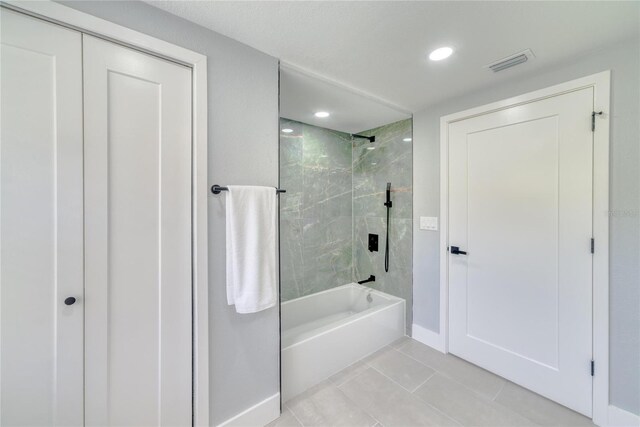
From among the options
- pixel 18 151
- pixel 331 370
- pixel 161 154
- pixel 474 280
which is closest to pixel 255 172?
pixel 161 154

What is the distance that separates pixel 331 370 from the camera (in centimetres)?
202

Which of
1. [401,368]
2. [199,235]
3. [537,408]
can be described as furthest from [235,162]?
[537,408]

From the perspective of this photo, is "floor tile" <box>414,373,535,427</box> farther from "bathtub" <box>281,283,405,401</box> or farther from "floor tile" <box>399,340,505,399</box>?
"bathtub" <box>281,283,405,401</box>

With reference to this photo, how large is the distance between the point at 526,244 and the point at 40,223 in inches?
112

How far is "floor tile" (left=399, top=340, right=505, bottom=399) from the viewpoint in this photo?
6.12 feet

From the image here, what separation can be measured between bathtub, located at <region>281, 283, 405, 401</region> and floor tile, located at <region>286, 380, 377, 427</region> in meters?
0.08

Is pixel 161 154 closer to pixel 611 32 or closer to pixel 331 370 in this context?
pixel 331 370

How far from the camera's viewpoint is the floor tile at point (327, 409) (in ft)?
5.14

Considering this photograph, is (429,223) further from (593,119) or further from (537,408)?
(537,408)

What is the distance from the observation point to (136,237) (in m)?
1.17

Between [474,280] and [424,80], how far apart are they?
1.72 metres

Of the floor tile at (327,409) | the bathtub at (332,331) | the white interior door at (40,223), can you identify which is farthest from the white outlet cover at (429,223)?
the white interior door at (40,223)

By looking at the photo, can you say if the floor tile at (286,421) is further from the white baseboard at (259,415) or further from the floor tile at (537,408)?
the floor tile at (537,408)

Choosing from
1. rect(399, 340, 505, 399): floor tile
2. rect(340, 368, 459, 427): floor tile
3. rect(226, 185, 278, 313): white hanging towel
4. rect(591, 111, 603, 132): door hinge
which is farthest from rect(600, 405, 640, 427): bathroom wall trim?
rect(226, 185, 278, 313): white hanging towel
